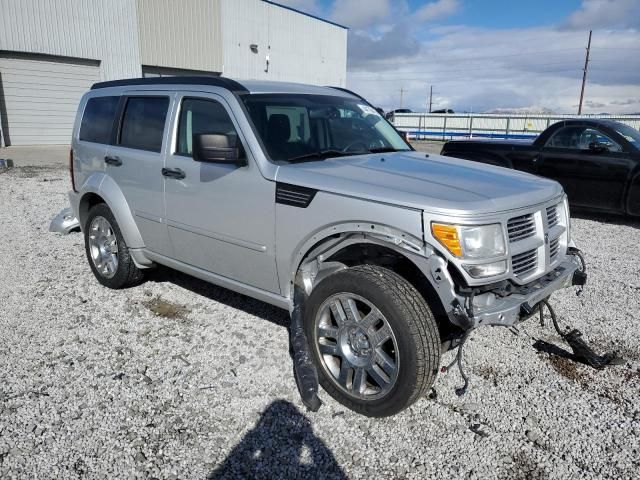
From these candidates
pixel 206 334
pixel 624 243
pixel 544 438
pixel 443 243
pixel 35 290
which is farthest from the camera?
pixel 624 243

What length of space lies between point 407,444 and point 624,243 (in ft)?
19.2

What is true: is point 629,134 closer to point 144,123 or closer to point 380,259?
point 380,259

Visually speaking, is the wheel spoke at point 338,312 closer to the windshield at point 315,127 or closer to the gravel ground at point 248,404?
the gravel ground at point 248,404

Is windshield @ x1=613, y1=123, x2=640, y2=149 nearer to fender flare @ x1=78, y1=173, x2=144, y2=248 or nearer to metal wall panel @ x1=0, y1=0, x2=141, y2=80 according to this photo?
fender flare @ x1=78, y1=173, x2=144, y2=248

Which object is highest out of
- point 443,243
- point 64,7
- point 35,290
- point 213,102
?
point 64,7

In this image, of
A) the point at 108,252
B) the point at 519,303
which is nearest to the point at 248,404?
the point at 519,303

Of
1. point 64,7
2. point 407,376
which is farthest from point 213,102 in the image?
point 64,7

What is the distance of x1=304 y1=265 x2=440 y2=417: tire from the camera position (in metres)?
2.84

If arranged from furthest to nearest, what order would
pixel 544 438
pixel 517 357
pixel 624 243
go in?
pixel 624 243, pixel 517 357, pixel 544 438

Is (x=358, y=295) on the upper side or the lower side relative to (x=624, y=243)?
upper

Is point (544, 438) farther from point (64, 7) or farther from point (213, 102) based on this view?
point (64, 7)

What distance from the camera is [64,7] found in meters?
20.9

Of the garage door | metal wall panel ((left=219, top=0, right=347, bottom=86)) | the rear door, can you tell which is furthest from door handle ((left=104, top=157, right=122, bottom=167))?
metal wall panel ((left=219, top=0, right=347, bottom=86))

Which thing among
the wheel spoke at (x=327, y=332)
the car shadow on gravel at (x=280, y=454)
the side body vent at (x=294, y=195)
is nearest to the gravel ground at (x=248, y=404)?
the car shadow on gravel at (x=280, y=454)
